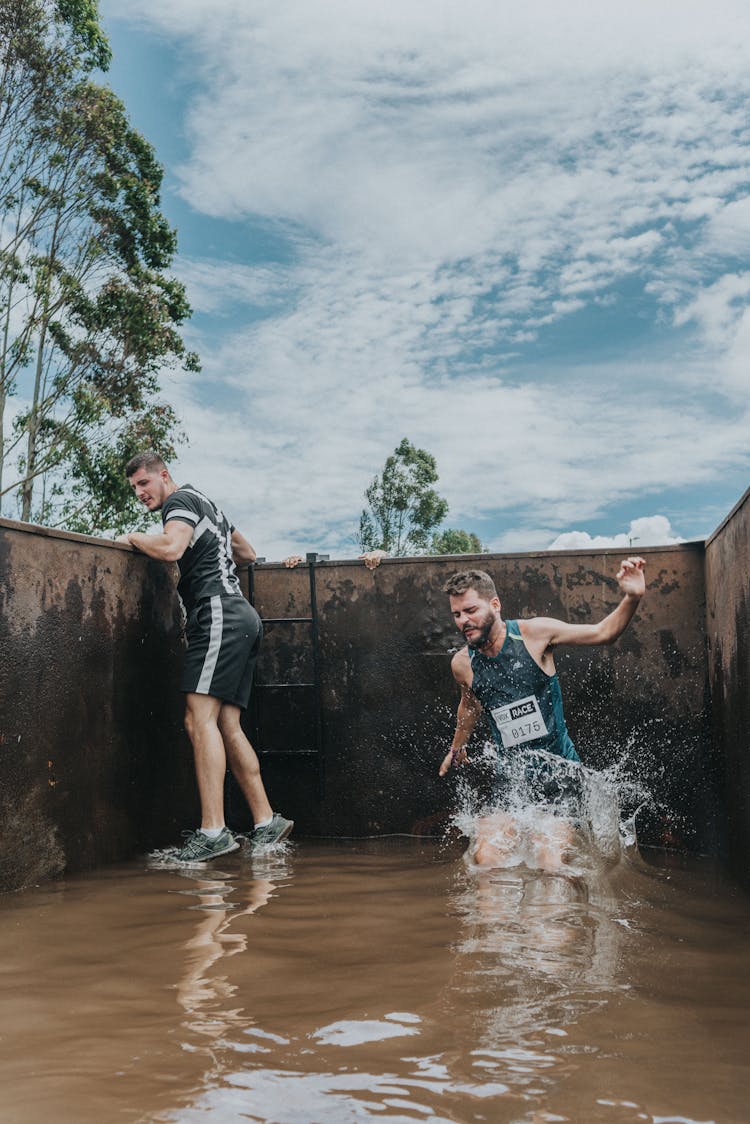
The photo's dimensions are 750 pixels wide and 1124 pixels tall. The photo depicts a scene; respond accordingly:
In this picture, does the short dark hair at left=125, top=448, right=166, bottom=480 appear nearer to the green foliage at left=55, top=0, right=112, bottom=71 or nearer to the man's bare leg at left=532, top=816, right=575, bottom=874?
the man's bare leg at left=532, top=816, right=575, bottom=874

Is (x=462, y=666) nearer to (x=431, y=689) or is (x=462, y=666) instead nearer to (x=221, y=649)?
(x=431, y=689)

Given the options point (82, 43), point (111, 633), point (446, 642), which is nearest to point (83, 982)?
point (111, 633)

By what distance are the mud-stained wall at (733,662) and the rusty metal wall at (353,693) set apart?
0.89 ft

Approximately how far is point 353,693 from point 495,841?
1.68 meters

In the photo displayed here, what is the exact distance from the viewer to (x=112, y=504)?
22.9 metres

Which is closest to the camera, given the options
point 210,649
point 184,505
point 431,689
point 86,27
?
point 210,649

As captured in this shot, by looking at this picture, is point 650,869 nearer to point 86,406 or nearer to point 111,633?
point 111,633

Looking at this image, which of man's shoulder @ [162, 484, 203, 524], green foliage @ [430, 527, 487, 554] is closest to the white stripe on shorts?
man's shoulder @ [162, 484, 203, 524]

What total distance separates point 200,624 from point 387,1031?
3453 mm

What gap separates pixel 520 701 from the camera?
502 cm

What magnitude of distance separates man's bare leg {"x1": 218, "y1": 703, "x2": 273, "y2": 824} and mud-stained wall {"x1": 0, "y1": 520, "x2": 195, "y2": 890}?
22.7 inches

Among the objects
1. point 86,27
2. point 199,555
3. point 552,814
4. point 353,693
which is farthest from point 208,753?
point 86,27

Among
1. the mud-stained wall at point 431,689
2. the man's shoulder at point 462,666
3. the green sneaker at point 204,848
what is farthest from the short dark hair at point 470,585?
the green sneaker at point 204,848

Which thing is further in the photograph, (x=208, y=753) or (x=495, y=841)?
(x=208, y=753)
